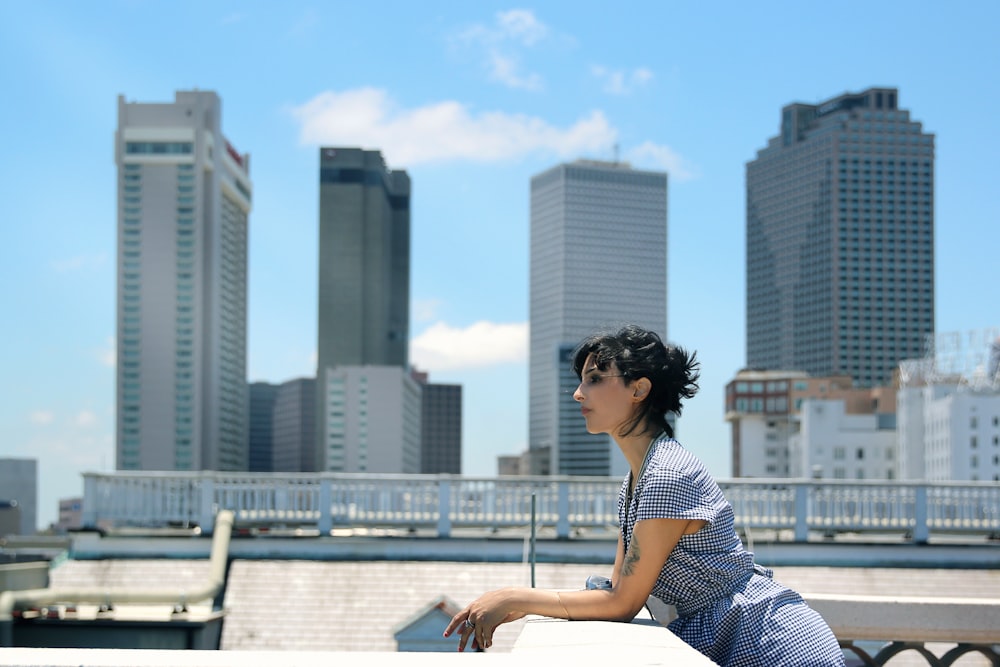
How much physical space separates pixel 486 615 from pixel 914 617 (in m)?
2.33

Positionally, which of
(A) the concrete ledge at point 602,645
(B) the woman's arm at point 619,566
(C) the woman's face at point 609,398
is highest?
(C) the woman's face at point 609,398

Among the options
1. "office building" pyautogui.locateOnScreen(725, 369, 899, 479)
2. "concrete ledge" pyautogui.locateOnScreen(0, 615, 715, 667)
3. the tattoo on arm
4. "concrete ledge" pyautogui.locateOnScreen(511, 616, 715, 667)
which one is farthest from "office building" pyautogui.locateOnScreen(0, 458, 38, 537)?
"concrete ledge" pyautogui.locateOnScreen(0, 615, 715, 667)

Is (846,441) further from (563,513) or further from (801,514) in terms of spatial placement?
(563,513)

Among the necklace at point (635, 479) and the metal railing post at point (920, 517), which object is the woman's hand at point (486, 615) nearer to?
the necklace at point (635, 479)

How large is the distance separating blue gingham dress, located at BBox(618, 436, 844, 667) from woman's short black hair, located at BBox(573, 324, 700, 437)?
0.16m

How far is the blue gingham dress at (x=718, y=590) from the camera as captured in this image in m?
2.46

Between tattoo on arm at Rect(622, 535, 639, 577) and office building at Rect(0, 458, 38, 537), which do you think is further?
office building at Rect(0, 458, 38, 537)

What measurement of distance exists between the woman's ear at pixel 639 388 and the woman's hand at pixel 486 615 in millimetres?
572

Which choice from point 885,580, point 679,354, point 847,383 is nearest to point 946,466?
point 847,383

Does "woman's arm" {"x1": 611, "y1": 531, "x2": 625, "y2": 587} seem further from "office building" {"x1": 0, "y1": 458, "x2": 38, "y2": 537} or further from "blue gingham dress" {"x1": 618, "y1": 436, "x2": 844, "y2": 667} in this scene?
"office building" {"x1": 0, "y1": 458, "x2": 38, "y2": 537}

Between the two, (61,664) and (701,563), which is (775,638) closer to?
(701,563)

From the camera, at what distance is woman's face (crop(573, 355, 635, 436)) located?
2764mm

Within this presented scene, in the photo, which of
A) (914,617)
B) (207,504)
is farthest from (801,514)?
(914,617)

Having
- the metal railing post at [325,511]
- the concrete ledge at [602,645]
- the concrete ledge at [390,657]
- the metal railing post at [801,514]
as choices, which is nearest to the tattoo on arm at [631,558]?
the concrete ledge at [602,645]
